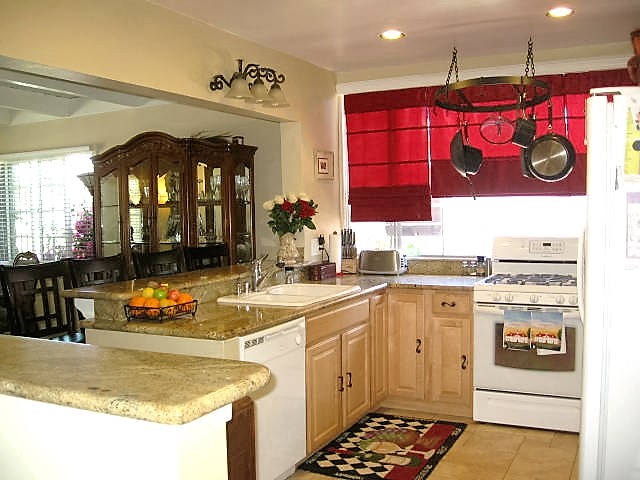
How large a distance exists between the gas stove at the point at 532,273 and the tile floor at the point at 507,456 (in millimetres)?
784

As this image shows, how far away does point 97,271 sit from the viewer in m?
3.85

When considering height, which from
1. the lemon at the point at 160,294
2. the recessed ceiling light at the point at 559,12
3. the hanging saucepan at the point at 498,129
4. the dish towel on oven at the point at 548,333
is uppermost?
the recessed ceiling light at the point at 559,12

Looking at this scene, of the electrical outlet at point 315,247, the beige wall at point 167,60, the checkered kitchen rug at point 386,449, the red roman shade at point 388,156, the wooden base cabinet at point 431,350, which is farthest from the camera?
the red roman shade at point 388,156

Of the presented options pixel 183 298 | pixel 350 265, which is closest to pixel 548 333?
pixel 350 265

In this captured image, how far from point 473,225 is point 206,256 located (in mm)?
1988

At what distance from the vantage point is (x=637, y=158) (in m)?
2.36

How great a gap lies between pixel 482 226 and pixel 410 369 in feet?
4.10

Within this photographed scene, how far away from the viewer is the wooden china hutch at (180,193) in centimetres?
516

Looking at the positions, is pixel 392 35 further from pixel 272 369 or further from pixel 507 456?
pixel 507 456

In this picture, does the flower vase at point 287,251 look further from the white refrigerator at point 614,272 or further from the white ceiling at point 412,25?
the white refrigerator at point 614,272

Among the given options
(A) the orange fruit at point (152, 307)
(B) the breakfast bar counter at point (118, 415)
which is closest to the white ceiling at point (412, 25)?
(A) the orange fruit at point (152, 307)

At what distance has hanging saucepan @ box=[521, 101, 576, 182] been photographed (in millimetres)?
3959

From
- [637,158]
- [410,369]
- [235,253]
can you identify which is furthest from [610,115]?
[235,253]

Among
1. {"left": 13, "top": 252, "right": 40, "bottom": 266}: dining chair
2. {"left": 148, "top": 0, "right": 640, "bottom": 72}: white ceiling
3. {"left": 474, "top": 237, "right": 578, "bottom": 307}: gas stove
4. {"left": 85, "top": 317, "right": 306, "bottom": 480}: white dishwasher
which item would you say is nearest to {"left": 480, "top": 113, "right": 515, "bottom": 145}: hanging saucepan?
{"left": 148, "top": 0, "right": 640, "bottom": 72}: white ceiling
